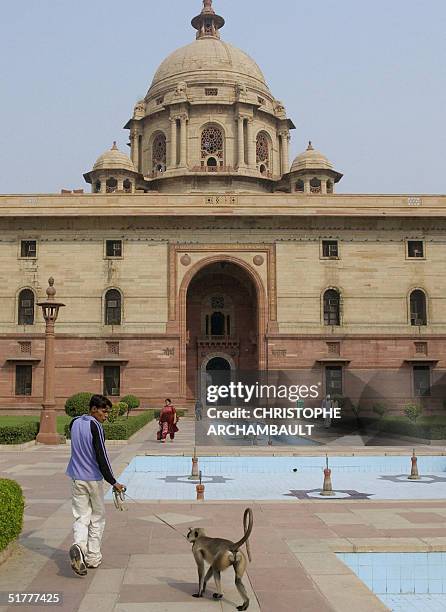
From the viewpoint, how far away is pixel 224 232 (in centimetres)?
3744

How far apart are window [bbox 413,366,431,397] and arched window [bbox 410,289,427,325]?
255 cm

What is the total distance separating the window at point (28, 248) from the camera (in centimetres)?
3725

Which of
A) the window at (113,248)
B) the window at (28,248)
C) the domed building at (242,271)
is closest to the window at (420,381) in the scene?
the domed building at (242,271)

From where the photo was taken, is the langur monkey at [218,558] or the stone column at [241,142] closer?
the langur monkey at [218,558]

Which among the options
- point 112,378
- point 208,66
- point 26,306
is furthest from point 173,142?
point 112,378

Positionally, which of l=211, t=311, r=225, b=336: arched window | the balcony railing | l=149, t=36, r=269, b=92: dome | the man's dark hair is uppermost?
l=149, t=36, r=269, b=92: dome

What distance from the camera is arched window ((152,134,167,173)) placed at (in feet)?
166

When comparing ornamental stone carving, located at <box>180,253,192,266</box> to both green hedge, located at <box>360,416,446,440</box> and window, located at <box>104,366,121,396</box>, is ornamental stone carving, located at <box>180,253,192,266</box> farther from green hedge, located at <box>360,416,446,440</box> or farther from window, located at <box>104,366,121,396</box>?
green hedge, located at <box>360,416,446,440</box>

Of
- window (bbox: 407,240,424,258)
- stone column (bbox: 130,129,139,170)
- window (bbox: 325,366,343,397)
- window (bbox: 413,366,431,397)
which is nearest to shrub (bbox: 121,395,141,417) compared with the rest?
window (bbox: 325,366,343,397)

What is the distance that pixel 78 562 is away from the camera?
256 inches

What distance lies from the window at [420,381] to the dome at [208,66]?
1075 inches

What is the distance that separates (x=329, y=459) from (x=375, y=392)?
65.2 ft

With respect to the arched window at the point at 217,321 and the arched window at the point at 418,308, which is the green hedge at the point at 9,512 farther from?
the arched window at the point at 217,321

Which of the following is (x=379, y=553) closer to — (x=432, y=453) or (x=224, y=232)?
(x=432, y=453)
